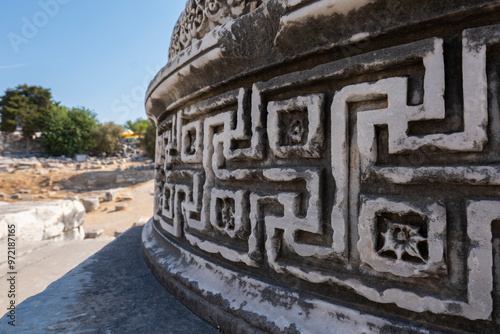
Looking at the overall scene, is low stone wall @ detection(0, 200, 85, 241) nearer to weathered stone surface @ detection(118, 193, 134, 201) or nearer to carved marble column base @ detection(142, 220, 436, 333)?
carved marble column base @ detection(142, 220, 436, 333)

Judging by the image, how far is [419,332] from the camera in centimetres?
66

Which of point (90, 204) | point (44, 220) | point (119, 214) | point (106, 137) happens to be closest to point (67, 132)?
point (106, 137)

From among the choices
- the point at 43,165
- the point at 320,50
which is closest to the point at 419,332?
the point at 320,50

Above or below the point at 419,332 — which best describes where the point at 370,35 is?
above

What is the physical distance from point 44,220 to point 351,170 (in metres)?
3.20

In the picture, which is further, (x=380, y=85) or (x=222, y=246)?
(x=222, y=246)

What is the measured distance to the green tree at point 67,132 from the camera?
2169 cm

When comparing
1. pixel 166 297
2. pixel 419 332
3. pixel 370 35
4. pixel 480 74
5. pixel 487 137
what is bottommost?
pixel 166 297

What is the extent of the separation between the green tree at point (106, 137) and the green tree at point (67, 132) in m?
0.37

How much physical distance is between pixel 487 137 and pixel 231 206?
80 cm

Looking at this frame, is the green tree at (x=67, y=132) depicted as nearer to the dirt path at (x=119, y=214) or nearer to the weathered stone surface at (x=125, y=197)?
the dirt path at (x=119, y=214)

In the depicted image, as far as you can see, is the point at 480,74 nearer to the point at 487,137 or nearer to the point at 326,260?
the point at 487,137

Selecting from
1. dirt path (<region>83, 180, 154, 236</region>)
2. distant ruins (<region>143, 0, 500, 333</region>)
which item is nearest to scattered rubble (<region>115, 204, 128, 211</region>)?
dirt path (<region>83, 180, 154, 236</region>)

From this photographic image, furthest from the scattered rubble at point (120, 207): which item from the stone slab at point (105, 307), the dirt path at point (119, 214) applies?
the stone slab at point (105, 307)
